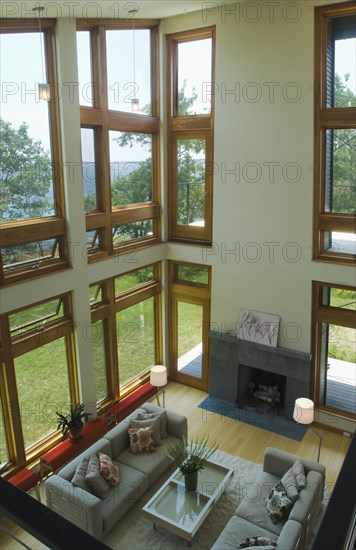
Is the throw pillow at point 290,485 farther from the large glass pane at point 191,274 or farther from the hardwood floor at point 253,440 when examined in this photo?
the large glass pane at point 191,274

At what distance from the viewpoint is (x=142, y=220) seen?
842 cm

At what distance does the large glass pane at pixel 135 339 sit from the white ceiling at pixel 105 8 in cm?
456

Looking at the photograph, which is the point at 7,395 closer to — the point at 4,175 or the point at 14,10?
the point at 4,175

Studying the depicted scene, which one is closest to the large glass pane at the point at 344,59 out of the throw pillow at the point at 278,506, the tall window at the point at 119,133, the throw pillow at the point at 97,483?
the tall window at the point at 119,133

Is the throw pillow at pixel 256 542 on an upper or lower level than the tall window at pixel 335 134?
lower

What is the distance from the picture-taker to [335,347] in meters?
7.68

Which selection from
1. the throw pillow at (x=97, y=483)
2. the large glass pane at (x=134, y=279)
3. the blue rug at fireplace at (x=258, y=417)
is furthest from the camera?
the large glass pane at (x=134, y=279)

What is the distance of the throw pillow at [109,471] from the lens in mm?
6020

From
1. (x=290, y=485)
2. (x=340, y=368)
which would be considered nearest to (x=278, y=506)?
(x=290, y=485)

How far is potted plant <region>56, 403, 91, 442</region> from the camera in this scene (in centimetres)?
697

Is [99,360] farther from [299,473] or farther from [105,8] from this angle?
[105,8]

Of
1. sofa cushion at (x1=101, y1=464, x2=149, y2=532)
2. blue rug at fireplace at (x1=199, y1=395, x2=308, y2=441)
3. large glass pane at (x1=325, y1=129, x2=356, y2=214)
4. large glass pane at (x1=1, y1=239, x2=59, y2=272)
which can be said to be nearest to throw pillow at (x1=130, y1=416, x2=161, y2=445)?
sofa cushion at (x1=101, y1=464, x2=149, y2=532)

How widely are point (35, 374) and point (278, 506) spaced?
366cm

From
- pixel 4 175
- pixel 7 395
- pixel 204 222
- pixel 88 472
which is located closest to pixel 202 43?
pixel 204 222
